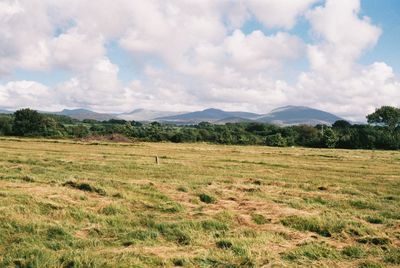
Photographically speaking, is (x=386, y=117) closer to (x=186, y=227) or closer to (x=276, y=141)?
(x=276, y=141)

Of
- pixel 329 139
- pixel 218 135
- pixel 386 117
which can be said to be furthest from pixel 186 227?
pixel 386 117

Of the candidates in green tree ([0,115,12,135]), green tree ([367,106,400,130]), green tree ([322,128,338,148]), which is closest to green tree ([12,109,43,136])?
green tree ([0,115,12,135])

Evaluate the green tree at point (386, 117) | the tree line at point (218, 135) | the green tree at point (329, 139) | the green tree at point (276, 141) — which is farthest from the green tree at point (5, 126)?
the green tree at point (386, 117)

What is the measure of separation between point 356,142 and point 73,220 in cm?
9890

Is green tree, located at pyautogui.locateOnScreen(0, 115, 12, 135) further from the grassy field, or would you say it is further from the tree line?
the grassy field

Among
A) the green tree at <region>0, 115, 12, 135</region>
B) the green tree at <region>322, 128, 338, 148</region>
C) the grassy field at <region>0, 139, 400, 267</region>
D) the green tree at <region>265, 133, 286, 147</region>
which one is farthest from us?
the green tree at <region>0, 115, 12, 135</region>

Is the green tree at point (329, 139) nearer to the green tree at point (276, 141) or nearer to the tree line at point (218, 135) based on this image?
the tree line at point (218, 135)

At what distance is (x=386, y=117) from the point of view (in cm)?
13912

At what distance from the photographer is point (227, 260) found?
401 inches

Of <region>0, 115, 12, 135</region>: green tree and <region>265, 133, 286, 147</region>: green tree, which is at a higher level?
<region>0, 115, 12, 135</region>: green tree

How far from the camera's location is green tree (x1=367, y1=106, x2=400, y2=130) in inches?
5423

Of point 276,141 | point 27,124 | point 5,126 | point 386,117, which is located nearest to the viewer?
point 276,141

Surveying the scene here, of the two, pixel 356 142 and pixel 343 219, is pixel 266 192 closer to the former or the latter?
pixel 343 219

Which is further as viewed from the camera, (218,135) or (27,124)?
(218,135)
